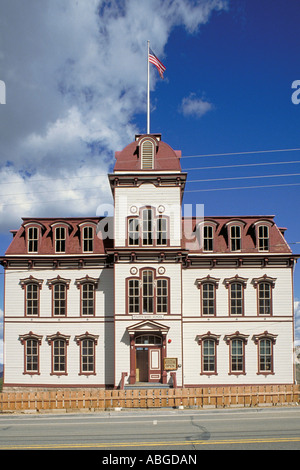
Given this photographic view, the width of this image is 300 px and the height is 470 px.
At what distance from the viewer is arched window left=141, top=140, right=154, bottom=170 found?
30797 millimetres

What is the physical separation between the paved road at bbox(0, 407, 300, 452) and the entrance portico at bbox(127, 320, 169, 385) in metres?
6.44

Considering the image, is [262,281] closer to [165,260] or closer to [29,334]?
[165,260]

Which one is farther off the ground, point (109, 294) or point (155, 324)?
point (109, 294)

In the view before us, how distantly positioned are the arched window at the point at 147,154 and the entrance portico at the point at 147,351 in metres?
10.7

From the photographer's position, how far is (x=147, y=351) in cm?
2964

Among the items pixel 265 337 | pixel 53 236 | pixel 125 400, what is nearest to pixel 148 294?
pixel 125 400

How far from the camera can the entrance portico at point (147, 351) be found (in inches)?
1137

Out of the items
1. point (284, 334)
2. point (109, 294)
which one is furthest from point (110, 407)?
point (284, 334)

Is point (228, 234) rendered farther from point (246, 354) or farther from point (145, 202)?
point (246, 354)

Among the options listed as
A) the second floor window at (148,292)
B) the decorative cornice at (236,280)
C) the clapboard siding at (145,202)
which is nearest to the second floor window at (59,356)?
the second floor window at (148,292)

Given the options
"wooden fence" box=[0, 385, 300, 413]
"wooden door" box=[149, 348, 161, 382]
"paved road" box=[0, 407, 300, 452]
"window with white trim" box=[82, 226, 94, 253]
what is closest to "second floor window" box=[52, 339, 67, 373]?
"wooden door" box=[149, 348, 161, 382]

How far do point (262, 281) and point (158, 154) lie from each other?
1168 cm

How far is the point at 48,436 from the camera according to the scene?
637 inches
